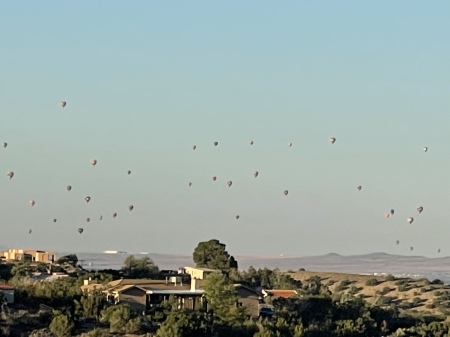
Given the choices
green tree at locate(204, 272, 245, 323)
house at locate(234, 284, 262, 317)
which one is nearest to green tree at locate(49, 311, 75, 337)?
green tree at locate(204, 272, 245, 323)

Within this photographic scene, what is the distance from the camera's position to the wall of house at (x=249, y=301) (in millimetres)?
71000

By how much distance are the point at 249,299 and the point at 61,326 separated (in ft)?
56.3

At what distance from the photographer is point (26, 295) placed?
6712 centimetres

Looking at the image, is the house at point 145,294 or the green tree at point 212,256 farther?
the green tree at point 212,256

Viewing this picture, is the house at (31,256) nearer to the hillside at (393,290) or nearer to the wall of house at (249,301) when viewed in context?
the hillside at (393,290)

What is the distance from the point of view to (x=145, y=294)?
236 ft

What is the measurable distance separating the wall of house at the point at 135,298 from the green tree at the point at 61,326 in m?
10.4

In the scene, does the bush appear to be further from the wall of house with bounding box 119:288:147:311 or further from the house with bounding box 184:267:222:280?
the wall of house with bounding box 119:288:147:311

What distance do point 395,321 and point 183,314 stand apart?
1877 cm

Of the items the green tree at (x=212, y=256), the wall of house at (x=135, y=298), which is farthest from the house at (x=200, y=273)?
the green tree at (x=212, y=256)

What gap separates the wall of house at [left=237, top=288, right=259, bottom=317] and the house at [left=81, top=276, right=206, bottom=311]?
2301 mm

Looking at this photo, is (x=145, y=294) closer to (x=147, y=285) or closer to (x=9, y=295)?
(x=147, y=285)

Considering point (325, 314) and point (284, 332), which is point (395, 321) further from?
point (284, 332)

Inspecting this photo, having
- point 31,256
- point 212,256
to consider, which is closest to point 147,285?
point 212,256
